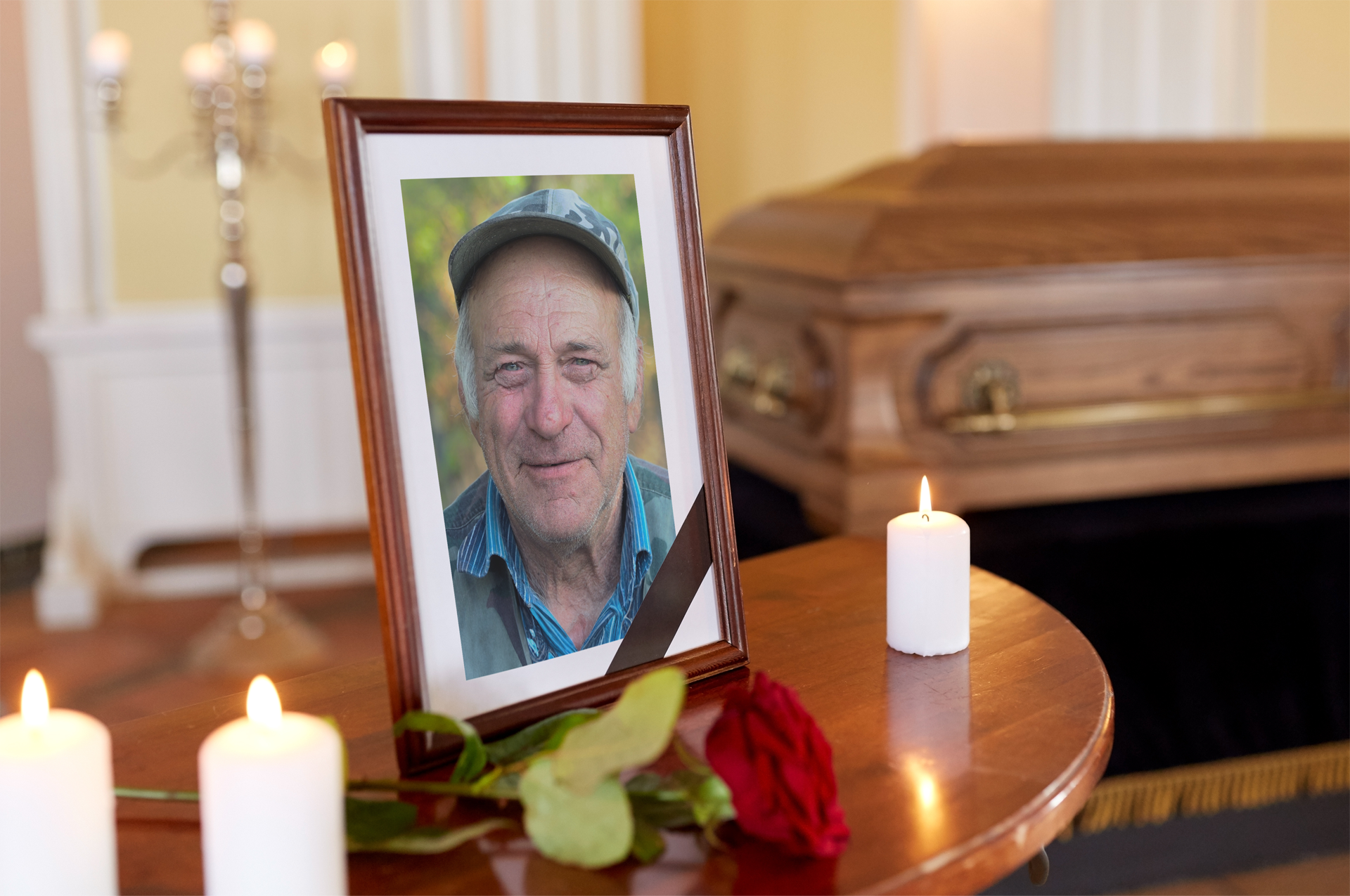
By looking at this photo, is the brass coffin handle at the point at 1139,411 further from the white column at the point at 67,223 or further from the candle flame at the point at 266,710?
the white column at the point at 67,223

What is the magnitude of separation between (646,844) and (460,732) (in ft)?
0.35

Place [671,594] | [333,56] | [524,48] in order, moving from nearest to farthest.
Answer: [671,594] < [333,56] < [524,48]

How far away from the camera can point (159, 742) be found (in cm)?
67

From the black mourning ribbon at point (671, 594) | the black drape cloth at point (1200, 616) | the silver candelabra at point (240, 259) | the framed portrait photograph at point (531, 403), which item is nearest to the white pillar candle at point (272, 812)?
the framed portrait photograph at point (531, 403)

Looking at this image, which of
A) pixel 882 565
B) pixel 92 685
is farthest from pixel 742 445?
pixel 92 685

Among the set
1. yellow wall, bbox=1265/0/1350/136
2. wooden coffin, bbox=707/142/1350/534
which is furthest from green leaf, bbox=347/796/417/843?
yellow wall, bbox=1265/0/1350/136

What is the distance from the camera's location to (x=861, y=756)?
0.62 meters

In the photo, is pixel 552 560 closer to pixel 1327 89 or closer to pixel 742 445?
pixel 742 445

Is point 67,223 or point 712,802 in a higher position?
point 67,223

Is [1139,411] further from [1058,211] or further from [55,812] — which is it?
[55,812]

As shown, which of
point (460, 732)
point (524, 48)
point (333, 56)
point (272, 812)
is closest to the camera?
point (272, 812)

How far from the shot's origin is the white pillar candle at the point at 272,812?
0.45 m

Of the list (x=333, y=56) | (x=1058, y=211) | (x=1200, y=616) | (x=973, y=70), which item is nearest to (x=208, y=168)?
(x=333, y=56)

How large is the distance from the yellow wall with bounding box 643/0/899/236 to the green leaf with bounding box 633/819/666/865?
11.0 feet
